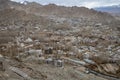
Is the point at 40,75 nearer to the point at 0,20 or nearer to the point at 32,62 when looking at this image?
the point at 32,62

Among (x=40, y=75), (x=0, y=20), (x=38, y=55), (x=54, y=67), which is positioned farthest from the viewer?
(x=0, y=20)

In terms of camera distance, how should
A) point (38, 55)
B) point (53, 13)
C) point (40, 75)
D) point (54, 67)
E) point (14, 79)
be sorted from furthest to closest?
point (53, 13) < point (38, 55) < point (54, 67) < point (40, 75) < point (14, 79)

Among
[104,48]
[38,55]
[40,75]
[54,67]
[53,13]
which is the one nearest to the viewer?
[40,75]

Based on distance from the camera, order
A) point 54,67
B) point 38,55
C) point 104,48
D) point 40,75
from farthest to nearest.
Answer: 1. point 104,48
2. point 38,55
3. point 54,67
4. point 40,75

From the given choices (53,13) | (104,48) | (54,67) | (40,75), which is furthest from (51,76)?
(53,13)

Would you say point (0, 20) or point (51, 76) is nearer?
point (51, 76)

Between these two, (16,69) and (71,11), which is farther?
(71,11)

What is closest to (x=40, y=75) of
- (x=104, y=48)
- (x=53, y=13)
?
(x=104, y=48)

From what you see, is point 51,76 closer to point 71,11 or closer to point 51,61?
point 51,61
